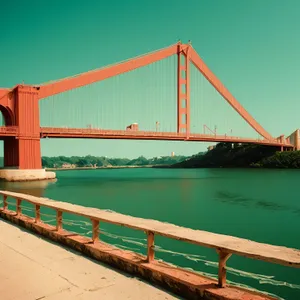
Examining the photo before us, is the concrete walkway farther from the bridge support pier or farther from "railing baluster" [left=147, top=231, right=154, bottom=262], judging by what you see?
the bridge support pier

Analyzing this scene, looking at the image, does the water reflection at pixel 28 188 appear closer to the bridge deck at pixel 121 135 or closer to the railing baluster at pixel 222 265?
the bridge deck at pixel 121 135

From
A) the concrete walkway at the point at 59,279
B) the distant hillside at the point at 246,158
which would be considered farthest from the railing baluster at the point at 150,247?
the distant hillside at the point at 246,158

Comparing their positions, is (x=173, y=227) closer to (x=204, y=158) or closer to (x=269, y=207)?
(x=269, y=207)

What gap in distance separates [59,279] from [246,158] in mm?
85067

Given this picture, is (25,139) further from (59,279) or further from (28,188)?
(59,279)

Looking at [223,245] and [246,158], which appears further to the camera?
[246,158]

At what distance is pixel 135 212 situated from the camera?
16.2m

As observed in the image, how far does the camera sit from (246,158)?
85.4 metres

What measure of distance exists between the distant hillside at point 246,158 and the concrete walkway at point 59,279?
70313 millimetres

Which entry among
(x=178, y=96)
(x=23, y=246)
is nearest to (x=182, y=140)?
(x=178, y=96)

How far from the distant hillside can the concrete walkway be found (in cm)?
7031

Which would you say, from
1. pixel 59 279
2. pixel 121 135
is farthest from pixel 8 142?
pixel 59 279

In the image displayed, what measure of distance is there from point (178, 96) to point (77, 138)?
21478 mm

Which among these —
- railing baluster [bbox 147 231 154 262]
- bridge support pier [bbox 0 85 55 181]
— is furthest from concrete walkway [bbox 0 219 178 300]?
bridge support pier [bbox 0 85 55 181]
